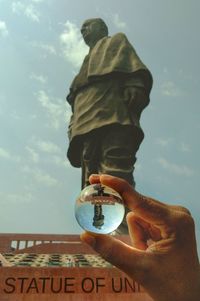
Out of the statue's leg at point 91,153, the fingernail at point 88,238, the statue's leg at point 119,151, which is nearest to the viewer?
the fingernail at point 88,238

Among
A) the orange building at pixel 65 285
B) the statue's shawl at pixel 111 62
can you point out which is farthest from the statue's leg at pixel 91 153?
the orange building at pixel 65 285

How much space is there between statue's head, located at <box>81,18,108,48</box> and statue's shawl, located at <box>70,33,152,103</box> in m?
0.35

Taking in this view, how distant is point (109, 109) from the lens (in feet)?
39.8

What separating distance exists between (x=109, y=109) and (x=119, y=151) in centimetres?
127

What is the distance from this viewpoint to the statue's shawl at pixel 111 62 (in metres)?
12.4

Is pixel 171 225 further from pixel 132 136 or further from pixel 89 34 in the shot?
pixel 89 34

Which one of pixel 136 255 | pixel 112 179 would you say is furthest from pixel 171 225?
pixel 112 179

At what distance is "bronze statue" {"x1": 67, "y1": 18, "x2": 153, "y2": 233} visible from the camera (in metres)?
11.7

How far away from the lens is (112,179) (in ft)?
6.24

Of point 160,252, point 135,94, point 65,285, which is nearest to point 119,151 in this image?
point 135,94

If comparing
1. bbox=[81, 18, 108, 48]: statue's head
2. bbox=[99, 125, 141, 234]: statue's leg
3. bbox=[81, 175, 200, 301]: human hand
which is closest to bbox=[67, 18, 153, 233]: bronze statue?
bbox=[99, 125, 141, 234]: statue's leg

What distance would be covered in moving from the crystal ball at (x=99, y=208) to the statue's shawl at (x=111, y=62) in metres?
10.6

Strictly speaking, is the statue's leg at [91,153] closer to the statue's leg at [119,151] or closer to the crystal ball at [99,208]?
the statue's leg at [119,151]

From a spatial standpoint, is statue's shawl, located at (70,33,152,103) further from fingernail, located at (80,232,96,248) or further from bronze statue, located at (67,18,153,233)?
fingernail, located at (80,232,96,248)
